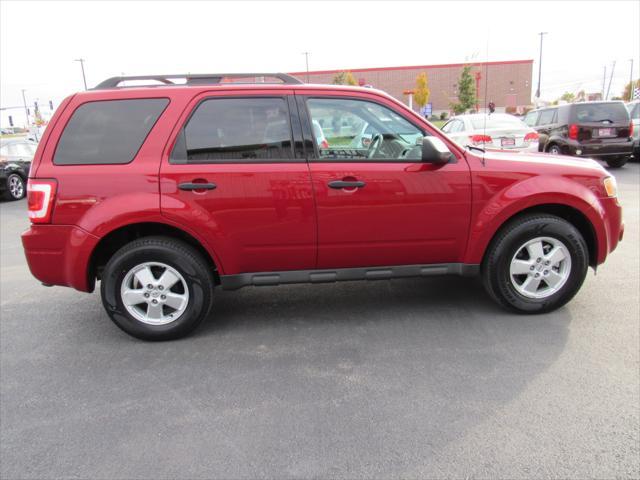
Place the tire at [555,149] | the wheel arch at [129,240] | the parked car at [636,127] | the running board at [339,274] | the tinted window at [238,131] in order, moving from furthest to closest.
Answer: the parked car at [636,127], the tire at [555,149], the running board at [339,274], the wheel arch at [129,240], the tinted window at [238,131]

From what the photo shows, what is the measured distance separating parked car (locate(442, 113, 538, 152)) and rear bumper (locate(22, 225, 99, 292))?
7705 mm

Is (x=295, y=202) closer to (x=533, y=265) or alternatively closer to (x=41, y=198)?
(x=41, y=198)

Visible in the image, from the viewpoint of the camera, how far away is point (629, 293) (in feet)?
14.4

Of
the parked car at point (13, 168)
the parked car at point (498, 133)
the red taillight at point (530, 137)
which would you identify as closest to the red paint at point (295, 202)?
the parked car at point (498, 133)

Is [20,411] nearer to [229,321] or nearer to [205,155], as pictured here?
[229,321]

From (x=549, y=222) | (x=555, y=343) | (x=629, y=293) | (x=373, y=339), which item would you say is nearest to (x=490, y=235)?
(x=549, y=222)

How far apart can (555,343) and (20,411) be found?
3.53 m

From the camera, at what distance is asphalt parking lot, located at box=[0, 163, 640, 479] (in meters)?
2.42

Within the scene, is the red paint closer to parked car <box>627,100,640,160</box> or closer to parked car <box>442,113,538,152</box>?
parked car <box>442,113,538,152</box>

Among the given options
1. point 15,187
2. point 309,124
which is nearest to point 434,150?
point 309,124

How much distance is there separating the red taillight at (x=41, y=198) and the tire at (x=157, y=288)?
0.56 meters

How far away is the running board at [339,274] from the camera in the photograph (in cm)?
383

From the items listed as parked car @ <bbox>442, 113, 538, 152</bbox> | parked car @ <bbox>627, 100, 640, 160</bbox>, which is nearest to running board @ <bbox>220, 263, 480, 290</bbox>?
parked car @ <bbox>442, 113, 538, 152</bbox>

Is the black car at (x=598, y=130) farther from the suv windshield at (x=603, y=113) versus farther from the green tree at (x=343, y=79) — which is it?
the green tree at (x=343, y=79)
